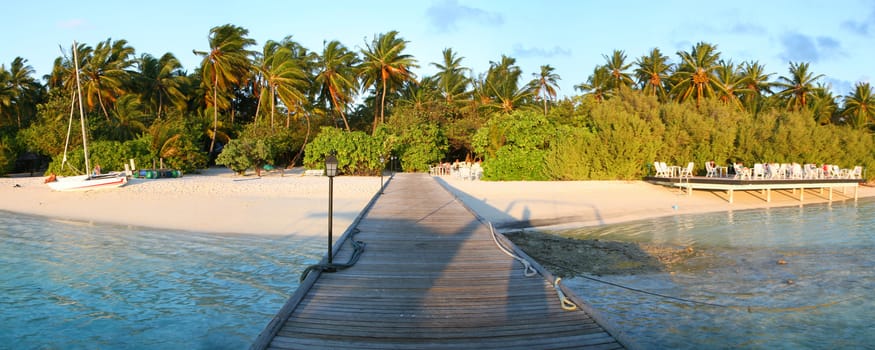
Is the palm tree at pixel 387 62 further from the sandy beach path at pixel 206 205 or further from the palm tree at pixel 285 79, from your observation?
the sandy beach path at pixel 206 205

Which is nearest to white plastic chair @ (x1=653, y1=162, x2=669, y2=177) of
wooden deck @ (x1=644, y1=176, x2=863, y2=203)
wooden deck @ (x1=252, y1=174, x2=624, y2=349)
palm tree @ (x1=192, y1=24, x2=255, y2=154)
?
wooden deck @ (x1=644, y1=176, x2=863, y2=203)

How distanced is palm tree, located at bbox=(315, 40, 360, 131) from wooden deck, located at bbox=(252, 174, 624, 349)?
31.8 m

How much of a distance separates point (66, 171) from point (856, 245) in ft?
102

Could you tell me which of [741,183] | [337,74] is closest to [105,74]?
[337,74]

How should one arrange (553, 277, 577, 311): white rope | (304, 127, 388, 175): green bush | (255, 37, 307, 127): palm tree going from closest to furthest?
1. (553, 277, 577, 311): white rope
2. (304, 127, 388, 175): green bush
3. (255, 37, 307, 127): palm tree

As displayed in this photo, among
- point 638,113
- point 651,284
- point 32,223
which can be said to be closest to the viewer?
point 651,284

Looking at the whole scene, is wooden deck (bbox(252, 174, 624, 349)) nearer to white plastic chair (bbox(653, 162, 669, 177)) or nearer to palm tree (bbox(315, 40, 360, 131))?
white plastic chair (bbox(653, 162, 669, 177))

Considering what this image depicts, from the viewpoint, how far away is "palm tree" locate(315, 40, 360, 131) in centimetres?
3778

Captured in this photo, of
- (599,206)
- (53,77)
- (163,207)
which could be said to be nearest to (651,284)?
(599,206)

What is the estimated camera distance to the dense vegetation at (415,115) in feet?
83.2

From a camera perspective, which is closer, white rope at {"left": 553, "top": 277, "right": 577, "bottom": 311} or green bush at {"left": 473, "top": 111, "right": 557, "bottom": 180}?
white rope at {"left": 553, "top": 277, "right": 577, "bottom": 311}

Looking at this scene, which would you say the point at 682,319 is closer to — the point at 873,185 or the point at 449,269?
the point at 449,269

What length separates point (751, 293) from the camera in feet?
23.4

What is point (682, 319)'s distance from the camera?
609cm
